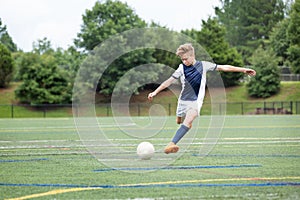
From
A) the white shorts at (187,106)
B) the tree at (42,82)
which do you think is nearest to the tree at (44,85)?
the tree at (42,82)

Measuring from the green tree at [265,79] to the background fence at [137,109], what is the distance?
3072 mm

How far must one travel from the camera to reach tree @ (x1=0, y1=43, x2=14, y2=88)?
2213 inches

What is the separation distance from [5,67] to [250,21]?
4414cm

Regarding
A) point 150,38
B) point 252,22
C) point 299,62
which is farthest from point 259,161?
point 252,22

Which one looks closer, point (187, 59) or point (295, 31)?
point (187, 59)

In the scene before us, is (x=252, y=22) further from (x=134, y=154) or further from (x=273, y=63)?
(x=134, y=154)

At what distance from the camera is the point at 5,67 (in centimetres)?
5666

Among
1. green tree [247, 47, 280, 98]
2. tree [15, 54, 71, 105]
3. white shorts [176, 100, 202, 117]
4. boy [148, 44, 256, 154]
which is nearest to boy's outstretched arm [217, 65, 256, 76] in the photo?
boy [148, 44, 256, 154]

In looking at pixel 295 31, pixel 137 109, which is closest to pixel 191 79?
pixel 137 109

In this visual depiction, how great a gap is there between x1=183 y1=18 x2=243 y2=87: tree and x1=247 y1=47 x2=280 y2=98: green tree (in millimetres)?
2100

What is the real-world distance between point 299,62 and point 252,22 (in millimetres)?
35554

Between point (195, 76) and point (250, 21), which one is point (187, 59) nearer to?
point (195, 76)

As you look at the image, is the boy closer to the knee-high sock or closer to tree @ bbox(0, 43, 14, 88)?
the knee-high sock

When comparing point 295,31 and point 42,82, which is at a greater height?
point 295,31
